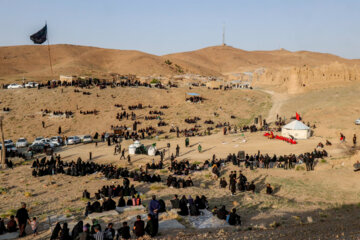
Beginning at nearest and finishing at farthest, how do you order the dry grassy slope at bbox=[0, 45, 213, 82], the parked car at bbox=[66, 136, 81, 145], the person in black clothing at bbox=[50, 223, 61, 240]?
the person in black clothing at bbox=[50, 223, 61, 240] → the parked car at bbox=[66, 136, 81, 145] → the dry grassy slope at bbox=[0, 45, 213, 82]

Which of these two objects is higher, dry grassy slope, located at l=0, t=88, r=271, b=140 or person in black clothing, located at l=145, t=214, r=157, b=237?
dry grassy slope, located at l=0, t=88, r=271, b=140

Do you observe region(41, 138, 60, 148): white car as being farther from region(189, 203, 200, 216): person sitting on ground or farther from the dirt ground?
region(189, 203, 200, 216): person sitting on ground

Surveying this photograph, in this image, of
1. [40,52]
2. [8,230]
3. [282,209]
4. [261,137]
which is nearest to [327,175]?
[282,209]

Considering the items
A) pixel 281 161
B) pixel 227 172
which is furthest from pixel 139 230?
pixel 281 161

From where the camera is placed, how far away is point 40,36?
54594 mm

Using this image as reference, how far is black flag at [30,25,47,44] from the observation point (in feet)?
176

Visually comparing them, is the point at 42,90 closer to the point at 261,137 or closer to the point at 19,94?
the point at 19,94

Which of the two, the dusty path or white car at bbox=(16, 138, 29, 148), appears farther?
the dusty path

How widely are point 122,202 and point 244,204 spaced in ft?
22.5

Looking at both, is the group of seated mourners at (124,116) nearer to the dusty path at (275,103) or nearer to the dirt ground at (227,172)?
the dirt ground at (227,172)

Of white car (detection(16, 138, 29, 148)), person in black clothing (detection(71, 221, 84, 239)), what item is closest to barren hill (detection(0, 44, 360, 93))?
white car (detection(16, 138, 29, 148))

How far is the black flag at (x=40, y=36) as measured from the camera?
176 ft

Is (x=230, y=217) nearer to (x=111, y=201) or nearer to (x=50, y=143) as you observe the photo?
(x=111, y=201)

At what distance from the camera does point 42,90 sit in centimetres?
5534
